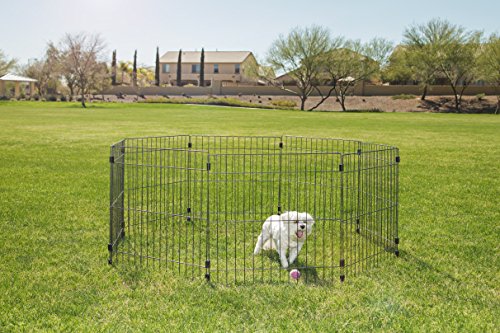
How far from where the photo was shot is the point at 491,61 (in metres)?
53.3

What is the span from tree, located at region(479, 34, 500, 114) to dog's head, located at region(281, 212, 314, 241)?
5474 centimetres

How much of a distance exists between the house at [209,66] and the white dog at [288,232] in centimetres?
8727

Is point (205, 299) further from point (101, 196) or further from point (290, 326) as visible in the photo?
point (101, 196)

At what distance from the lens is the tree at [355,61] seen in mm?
59094

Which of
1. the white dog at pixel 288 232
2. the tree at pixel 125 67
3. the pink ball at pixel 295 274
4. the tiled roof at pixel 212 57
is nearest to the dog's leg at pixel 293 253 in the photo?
the white dog at pixel 288 232

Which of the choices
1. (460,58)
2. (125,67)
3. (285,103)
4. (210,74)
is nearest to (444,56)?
(460,58)

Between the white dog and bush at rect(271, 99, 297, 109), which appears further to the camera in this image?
bush at rect(271, 99, 297, 109)

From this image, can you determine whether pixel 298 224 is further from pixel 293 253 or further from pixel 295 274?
pixel 295 274

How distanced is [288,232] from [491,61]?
55.7 m

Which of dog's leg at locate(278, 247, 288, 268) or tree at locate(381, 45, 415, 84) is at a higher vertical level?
tree at locate(381, 45, 415, 84)

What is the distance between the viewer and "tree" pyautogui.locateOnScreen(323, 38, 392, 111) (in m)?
59.1

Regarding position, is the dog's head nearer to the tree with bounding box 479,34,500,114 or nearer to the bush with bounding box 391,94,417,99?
the tree with bounding box 479,34,500,114

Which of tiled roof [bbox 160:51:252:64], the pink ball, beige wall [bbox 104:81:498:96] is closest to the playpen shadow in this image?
the pink ball

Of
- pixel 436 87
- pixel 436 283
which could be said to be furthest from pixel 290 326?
pixel 436 87
